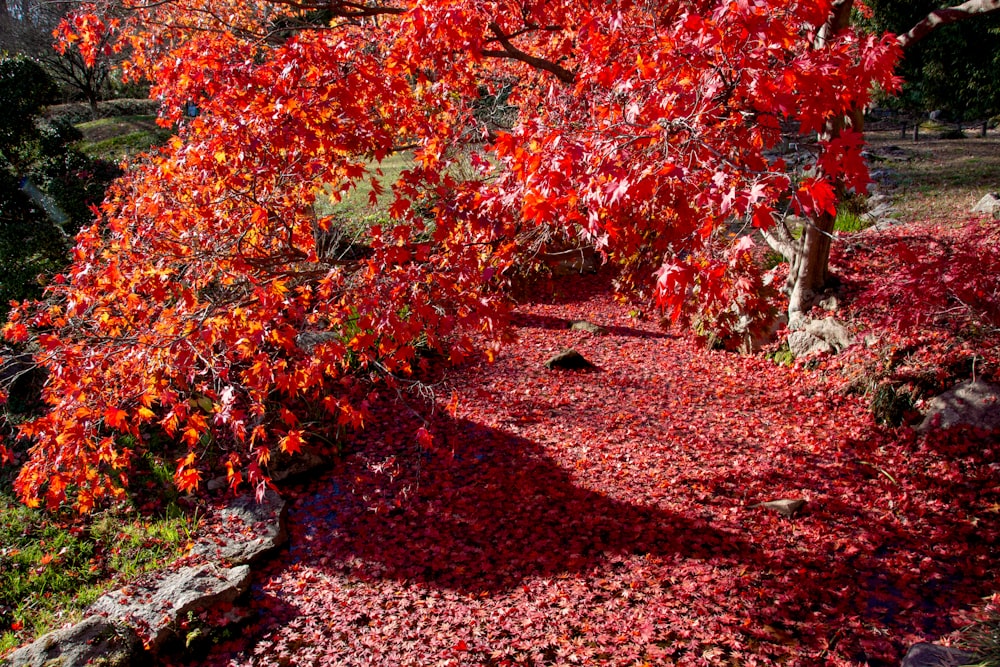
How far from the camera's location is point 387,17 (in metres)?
9.84

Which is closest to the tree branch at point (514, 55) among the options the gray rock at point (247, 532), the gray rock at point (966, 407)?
the gray rock at point (966, 407)

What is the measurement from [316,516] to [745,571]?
138 inches

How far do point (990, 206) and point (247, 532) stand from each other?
9565mm

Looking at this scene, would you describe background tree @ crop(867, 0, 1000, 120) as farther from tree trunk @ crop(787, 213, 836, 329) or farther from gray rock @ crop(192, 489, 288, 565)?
gray rock @ crop(192, 489, 288, 565)

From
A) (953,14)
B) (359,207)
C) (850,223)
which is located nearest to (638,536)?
(953,14)

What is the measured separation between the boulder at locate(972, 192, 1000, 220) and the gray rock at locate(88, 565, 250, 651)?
9.41 metres

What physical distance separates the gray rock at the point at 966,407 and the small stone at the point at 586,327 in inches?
168

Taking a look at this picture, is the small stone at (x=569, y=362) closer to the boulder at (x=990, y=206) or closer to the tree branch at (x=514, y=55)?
the tree branch at (x=514, y=55)

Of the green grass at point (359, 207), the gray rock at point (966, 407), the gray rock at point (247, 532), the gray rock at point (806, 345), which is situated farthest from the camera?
the green grass at point (359, 207)

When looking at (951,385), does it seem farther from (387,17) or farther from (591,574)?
(387,17)

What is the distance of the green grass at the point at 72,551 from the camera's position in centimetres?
447

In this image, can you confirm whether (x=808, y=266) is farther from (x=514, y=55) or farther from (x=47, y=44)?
(x=47, y=44)

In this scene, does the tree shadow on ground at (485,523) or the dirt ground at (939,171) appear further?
the dirt ground at (939,171)

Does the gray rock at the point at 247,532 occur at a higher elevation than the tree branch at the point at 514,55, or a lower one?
lower
